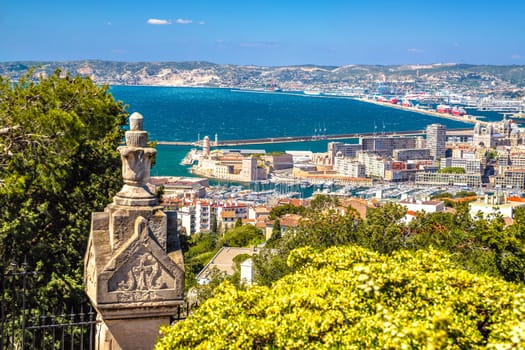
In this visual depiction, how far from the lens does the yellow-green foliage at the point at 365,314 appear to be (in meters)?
4.32

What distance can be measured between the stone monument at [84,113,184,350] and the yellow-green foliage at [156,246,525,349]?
0.60 feet

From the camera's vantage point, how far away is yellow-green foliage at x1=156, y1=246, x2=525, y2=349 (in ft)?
14.2

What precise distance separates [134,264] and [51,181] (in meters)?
4.58

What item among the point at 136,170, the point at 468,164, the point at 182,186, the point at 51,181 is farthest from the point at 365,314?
the point at 468,164

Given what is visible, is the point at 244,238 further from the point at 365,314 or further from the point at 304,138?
the point at 304,138

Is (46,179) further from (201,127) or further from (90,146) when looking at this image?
(201,127)

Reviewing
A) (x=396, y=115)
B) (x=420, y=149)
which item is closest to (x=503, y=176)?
(x=420, y=149)

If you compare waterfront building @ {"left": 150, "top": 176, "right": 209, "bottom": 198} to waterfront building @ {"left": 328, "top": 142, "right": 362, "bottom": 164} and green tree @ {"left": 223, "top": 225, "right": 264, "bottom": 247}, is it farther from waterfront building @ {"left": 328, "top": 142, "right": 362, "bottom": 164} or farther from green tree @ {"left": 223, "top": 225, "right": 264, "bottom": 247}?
waterfront building @ {"left": 328, "top": 142, "right": 362, "bottom": 164}

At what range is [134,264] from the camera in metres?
4.24

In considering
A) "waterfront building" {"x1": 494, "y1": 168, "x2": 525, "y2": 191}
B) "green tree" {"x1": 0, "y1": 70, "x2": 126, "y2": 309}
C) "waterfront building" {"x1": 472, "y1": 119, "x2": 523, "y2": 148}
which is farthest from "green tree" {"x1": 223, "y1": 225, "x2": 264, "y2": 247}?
"waterfront building" {"x1": 472, "y1": 119, "x2": 523, "y2": 148}

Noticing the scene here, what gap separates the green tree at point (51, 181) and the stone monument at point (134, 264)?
356 cm

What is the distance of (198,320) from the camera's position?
4887 mm

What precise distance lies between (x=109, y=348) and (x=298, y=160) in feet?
327

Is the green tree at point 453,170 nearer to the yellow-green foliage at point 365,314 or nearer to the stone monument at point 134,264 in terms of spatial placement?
the yellow-green foliage at point 365,314
